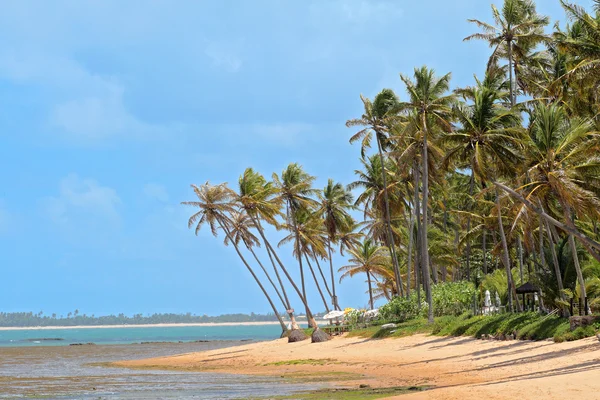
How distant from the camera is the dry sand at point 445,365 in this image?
16.0 metres

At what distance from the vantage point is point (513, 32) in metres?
35.8

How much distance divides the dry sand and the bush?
139 inches

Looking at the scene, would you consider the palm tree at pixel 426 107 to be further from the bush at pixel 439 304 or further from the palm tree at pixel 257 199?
the palm tree at pixel 257 199

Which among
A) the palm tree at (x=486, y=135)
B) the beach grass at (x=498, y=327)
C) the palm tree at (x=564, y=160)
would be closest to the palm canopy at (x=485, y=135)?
the palm tree at (x=486, y=135)

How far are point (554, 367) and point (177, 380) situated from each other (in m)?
13.9

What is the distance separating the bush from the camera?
3903 centimetres

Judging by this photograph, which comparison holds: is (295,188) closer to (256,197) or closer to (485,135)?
(256,197)

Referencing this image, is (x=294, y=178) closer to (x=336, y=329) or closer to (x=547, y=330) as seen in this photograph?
(x=336, y=329)

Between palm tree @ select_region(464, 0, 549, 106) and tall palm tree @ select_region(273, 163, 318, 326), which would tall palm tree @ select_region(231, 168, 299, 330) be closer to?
tall palm tree @ select_region(273, 163, 318, 326)

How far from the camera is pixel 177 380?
2766 cm

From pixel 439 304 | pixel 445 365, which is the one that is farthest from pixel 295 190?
pixel 445 365

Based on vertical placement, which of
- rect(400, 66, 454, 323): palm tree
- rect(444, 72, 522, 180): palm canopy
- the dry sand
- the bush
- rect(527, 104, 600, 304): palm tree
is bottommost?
the dry sand

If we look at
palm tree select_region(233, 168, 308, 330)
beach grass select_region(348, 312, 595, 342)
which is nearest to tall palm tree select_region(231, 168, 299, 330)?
palm tree select_region(233, 168, 308, 330)

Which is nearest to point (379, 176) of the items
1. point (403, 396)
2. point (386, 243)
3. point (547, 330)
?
point (386, 243)
